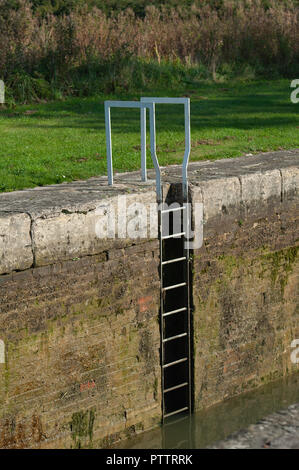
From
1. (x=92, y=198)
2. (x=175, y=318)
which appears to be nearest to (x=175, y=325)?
(x=175, y=318)

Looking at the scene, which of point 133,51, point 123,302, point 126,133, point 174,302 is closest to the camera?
point 123,302

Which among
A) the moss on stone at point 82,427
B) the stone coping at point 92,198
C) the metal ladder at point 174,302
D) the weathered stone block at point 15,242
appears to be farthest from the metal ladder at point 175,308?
the weathered stone block at point 15,242

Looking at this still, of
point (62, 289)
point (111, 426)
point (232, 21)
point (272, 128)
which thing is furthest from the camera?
point (232, 21)

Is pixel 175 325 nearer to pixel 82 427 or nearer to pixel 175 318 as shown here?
pixel 175 318

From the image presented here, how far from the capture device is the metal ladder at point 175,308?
801 cm

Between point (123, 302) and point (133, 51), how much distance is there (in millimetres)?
8798

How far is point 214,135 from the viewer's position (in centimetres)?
1163

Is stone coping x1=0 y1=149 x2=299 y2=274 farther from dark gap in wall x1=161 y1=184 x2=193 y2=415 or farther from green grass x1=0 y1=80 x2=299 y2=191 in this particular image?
green grass x1=0 y1=80 x2=299 y2=191

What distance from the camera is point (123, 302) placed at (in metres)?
7.72

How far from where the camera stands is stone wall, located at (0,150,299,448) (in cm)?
696

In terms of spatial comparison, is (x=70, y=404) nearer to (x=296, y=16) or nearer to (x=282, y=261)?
(x=282, y=261)

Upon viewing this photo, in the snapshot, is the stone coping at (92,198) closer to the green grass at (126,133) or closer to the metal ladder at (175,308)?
the metal ladder at (175,308)

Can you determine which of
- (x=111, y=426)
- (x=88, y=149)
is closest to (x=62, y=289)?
(x=111, y=426)
